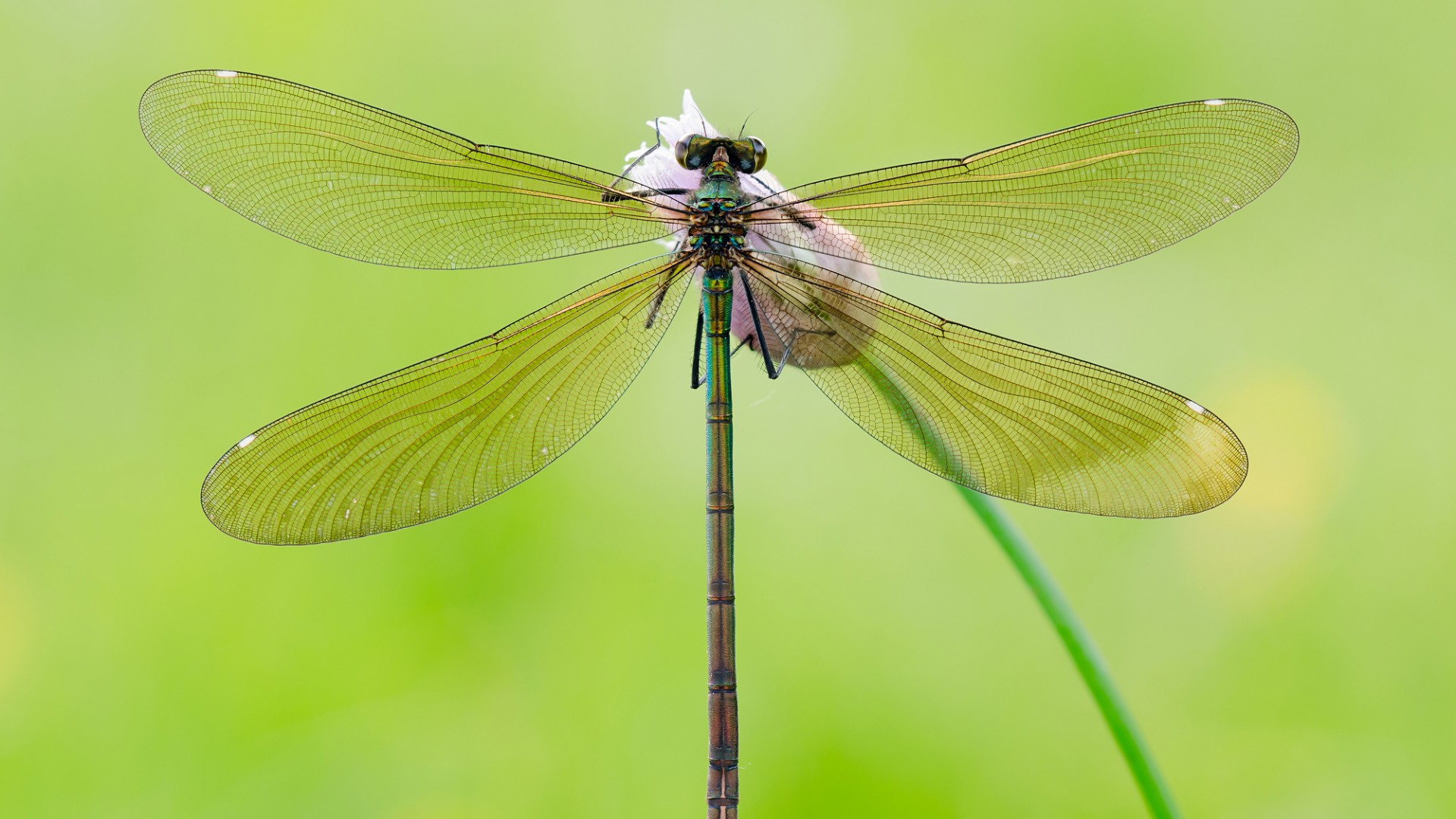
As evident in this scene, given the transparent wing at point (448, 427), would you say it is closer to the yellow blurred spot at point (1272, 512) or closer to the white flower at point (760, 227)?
the white flower at point (760, 227)

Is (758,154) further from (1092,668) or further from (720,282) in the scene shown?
(1092,668)

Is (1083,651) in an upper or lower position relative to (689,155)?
lower

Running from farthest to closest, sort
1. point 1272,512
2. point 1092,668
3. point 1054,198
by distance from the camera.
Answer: point 1272,512, point 1054,198, point 1092,668

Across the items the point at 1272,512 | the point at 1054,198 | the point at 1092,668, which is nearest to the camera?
the point at 1092,668

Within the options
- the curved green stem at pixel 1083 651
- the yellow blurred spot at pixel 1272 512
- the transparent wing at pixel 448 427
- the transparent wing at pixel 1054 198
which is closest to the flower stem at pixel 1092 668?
the curved green stem at pixel 1083 651

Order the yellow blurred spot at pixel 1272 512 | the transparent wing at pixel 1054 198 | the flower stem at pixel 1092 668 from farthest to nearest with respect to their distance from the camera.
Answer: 1. the yellow blurred spot at pixel 1272 512
2. the transparent wing at pixel 1054 198
3. the flower stem at pixel 1092 668

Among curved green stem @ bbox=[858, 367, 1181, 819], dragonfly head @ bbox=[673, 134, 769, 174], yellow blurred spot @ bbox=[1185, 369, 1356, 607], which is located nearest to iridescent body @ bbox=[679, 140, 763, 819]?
dragonfly head @ bbox=[673, 134, 769, 174]

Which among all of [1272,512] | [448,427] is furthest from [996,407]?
[1272,512]

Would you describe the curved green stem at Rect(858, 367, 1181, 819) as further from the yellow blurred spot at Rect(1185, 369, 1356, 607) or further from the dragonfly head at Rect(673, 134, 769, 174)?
the yellow blurred spot at Rect(1185, 369, 1356, 607)
